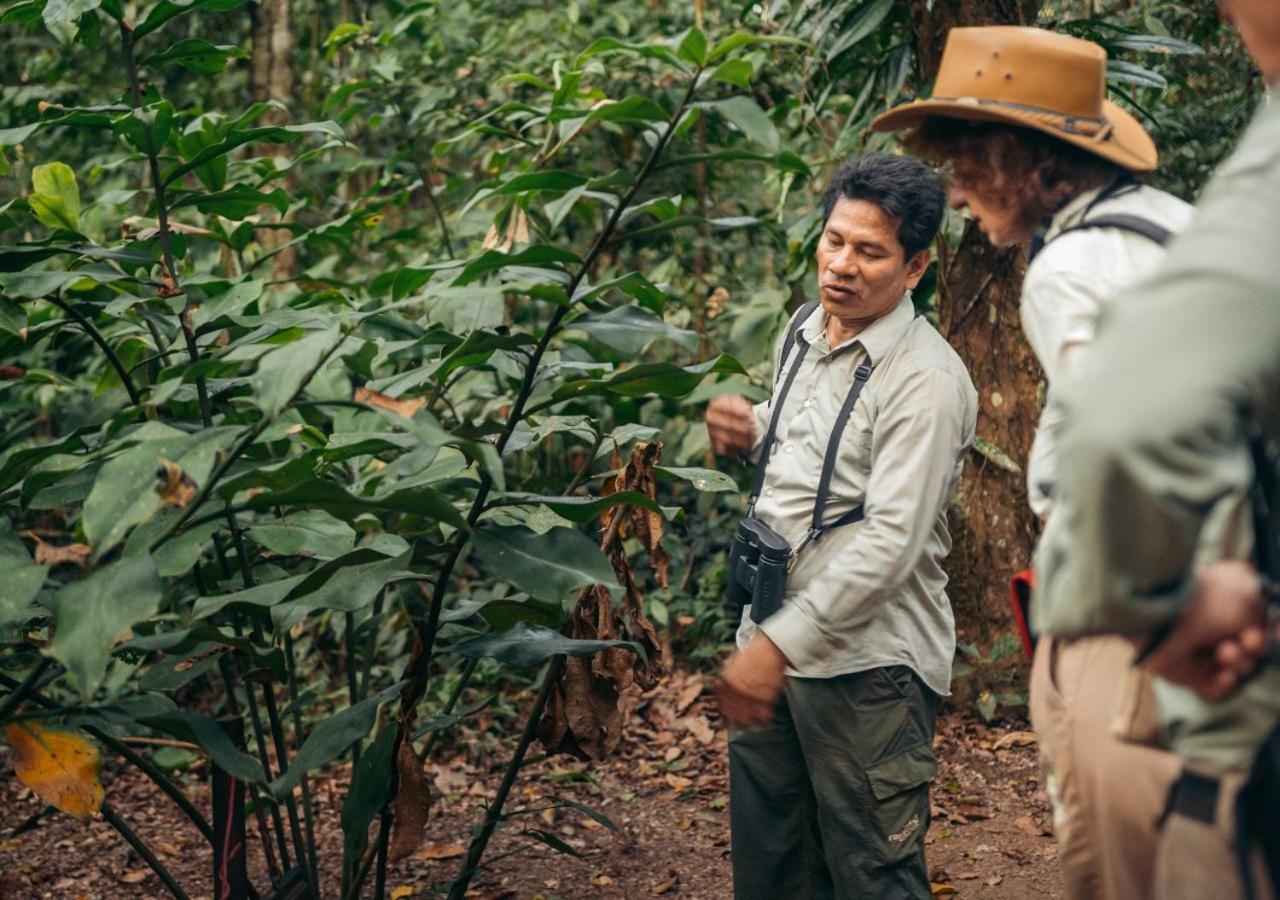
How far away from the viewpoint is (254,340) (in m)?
2.25

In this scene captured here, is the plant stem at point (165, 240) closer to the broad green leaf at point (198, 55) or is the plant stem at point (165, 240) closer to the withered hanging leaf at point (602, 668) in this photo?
the broad green leaf at point (198, 55)

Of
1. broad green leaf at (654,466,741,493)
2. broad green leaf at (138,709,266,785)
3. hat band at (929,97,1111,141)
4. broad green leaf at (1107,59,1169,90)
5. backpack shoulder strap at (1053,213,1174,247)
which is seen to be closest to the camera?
backpack shoulder strap at (1053,213,1174,247)

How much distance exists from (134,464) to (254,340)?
0.59 metres

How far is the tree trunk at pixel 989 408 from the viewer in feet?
12.2

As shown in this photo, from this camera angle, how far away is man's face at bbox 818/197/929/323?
7.37 ft

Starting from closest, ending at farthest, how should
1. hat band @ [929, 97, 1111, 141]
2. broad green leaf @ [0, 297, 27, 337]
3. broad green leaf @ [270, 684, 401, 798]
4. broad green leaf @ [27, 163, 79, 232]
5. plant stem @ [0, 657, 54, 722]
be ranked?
hat band @ [929, 97, 1111, 141]
plant stem @ [0, 657, 54, 722]
broad green leaf @ [270, 684, 401, 798]
broad green leaf @ [0, 297, 27, 337]
broad green leaf @ [27, 163, 79, 232]

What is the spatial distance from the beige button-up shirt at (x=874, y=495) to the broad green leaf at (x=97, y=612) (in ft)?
3.20

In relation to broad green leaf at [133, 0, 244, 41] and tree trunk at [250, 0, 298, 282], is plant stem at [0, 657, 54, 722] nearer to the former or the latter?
broad green leaf at [133, 0, 244, 41]

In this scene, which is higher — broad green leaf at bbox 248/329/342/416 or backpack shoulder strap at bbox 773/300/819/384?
broad green leaf at bbox 248/329/342/416

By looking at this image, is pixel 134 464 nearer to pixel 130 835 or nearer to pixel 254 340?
pixel 254 340

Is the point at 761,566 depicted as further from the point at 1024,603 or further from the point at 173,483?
the point at 173,483

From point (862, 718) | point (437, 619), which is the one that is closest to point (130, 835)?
point (437, 619)

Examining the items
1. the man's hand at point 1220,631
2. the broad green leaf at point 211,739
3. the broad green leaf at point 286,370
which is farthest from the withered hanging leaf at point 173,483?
the man's hand at point 1220,631

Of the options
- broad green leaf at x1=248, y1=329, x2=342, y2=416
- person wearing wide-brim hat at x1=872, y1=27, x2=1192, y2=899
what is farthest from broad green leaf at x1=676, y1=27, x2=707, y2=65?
broad green leaf at x1=248, y1=329, x2=342, y2=416
